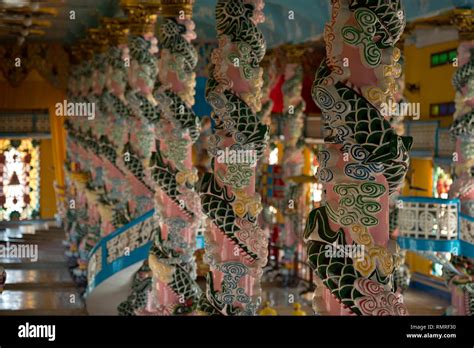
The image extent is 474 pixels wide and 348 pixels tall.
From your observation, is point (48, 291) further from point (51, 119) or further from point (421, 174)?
point (51, 119)

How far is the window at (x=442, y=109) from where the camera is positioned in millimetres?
18266

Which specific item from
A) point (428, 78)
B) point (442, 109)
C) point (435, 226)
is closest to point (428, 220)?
point (435, 226)

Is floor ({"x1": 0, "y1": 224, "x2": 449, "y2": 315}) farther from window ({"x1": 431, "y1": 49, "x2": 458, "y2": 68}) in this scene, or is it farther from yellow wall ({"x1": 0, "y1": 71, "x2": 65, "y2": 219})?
window ({"x1": 431, "y1": 49, "x2": 458, "y2": 68})

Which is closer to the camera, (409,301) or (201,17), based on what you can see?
(409,301)

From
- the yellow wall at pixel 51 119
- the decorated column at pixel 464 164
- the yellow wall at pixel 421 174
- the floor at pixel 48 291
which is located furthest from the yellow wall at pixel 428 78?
the yellow wall at pixel 51 119

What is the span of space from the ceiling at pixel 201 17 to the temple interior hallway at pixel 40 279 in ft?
13.3

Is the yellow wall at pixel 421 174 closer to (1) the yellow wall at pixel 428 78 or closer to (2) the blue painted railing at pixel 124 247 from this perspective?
(1) the yellow wall at pixel 428 78

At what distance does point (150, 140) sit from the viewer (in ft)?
43.6

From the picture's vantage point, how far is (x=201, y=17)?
19.0m

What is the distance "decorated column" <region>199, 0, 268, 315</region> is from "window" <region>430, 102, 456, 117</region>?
34.8ft

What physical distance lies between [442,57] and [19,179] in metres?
10.8

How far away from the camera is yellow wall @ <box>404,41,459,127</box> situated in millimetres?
18469

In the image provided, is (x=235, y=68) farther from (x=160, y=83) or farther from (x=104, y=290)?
(x=104, y=290)
